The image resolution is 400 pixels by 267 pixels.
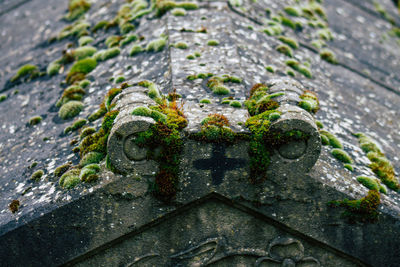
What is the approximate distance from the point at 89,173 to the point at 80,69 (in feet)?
11.9

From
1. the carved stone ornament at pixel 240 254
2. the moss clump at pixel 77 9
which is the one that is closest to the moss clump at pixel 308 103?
the carved stone ornament at pixel 240 254

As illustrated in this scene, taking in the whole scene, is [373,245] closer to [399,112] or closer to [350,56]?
[399,112]

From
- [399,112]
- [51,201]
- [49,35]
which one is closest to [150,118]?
[51,201]

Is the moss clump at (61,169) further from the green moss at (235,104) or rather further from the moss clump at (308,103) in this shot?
the moss clump at (308,103)

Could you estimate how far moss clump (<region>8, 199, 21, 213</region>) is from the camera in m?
5.23

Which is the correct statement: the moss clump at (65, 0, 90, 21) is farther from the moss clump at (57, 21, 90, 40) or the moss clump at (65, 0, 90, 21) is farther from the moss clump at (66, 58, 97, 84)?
the moss clump at (66, 58, 97, 84)

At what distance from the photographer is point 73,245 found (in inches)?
203

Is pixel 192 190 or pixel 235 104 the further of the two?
pixel 235 104

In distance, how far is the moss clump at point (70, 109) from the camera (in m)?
6.95

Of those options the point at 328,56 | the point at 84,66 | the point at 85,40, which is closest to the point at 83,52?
the point at 85,40

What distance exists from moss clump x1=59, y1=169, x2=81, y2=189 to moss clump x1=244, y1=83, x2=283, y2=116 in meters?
2.25

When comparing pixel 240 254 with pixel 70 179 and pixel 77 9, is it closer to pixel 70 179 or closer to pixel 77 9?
pixel 70 179

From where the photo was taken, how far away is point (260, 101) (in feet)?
18.7

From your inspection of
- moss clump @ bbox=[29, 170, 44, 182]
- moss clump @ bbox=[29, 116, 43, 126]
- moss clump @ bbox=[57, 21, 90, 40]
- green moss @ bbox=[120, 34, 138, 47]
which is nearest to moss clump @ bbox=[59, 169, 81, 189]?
moss clump @ bbox=[29, 170, 44, 182]
